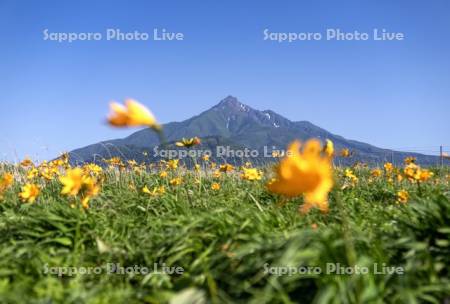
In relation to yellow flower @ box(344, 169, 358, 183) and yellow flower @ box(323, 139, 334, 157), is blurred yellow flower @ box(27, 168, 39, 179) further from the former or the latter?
yellow flower @ box(323, 139, 334, 157)

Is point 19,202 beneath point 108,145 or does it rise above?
beneath

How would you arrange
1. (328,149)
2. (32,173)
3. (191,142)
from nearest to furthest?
(328,149)
(191,142)
(32,173)

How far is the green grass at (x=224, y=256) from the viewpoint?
2484 mm

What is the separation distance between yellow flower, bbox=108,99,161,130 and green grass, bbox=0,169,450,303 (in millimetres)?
831

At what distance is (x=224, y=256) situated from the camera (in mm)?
2967

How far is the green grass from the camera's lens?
248 centimetres

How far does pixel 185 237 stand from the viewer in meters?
3.29

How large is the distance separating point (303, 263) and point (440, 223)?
3.72ft

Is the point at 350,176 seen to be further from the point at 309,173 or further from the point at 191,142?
the point at 309,173

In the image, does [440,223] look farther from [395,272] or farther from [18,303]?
[18,303]

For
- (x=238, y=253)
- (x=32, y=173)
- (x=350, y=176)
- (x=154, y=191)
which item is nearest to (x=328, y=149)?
(x=238, y=253)

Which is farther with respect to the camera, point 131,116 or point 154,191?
point 154,191

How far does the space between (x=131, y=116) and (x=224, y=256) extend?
3.44ft

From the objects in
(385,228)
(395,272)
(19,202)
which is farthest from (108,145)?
(395,272)
